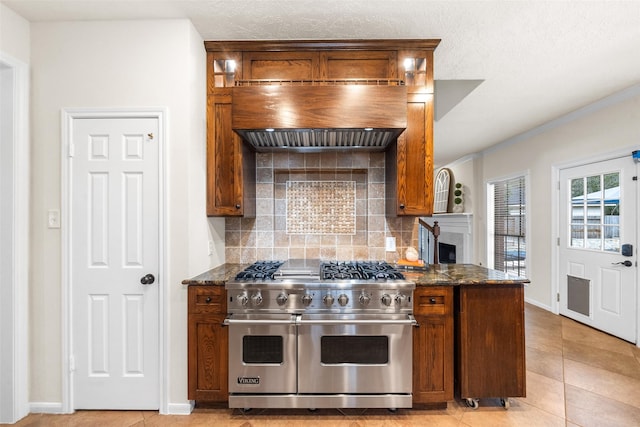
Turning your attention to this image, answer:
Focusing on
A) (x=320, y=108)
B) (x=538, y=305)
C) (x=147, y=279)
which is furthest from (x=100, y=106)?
(x=538, y=305)

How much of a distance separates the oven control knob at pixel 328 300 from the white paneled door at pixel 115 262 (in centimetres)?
115

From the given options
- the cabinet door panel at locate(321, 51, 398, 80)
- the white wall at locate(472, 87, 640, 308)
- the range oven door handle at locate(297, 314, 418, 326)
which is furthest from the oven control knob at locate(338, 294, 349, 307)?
the white wall at locate(472, 87, 640, 308)

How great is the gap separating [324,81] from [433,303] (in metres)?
1.81

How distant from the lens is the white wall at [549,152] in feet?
10.3

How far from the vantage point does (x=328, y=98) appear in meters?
1.96

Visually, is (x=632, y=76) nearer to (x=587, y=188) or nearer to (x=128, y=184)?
(x=587, y=188)

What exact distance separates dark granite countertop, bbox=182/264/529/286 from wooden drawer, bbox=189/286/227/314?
0.04 metres

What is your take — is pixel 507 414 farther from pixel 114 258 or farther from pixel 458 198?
pixel 458 198

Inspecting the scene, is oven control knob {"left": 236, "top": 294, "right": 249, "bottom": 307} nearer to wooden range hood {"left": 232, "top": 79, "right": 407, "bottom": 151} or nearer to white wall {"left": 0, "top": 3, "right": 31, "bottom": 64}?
wooden range hood {"left": 232, "top": 79, "right": 407, "bottom": 151}

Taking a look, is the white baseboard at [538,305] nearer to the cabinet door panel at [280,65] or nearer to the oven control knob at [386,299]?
the oven control knob at [386,299]

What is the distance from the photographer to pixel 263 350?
1.87 metres

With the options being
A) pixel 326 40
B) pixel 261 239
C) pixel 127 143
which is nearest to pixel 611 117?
pixel 326 40

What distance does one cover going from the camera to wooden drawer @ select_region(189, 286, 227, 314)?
1.92 metres

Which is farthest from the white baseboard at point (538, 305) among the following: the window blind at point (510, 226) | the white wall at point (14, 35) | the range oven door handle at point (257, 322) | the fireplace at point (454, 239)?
the white wall at point (14, 35)
